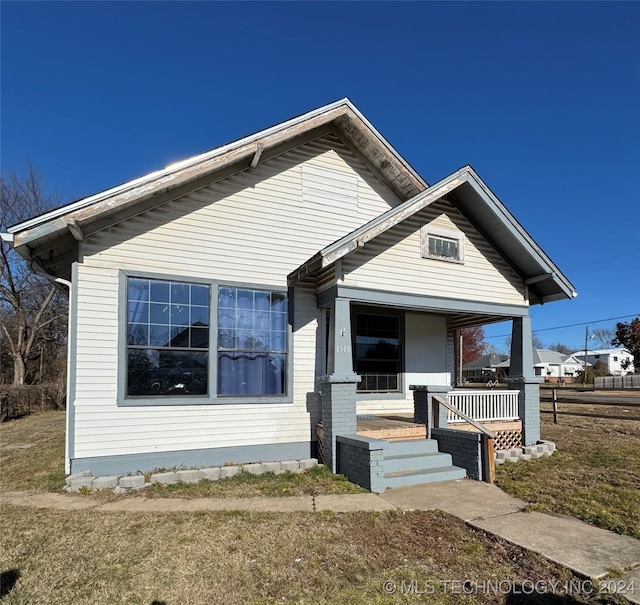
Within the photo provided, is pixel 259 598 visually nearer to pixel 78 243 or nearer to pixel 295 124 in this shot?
pixel 78 243

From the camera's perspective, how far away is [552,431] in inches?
511

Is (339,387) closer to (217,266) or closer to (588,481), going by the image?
(217,266)

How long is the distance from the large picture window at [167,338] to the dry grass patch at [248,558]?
93.7 inches

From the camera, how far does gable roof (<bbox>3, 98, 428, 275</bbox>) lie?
6758 mm

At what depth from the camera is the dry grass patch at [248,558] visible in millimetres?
3686

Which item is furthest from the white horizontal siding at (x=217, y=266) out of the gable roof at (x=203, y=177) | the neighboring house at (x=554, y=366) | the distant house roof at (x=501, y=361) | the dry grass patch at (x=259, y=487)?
the neighboring house at (x=554, y=366)

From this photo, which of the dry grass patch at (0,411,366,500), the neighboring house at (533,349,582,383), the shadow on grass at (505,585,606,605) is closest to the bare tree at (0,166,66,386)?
the dry grass patch at (0,411,366,500)

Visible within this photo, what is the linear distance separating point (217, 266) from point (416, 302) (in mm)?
3804

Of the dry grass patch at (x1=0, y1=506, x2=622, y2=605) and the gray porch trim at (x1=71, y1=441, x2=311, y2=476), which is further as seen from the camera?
the gray porch trim at (x1=71, y1=441, x2=311, y2=476)

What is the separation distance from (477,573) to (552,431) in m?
10.4

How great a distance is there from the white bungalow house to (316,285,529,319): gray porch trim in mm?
29

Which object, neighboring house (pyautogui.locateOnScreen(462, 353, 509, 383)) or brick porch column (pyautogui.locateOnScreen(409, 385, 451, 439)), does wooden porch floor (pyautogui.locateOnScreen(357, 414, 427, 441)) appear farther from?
neighboring house (pyautogui.locateOnScreen(462, 353, 509, 383))

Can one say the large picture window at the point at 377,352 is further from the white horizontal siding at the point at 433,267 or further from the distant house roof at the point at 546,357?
the distant house roof at the point at 546,357

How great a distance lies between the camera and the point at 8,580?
3900 millimetres
